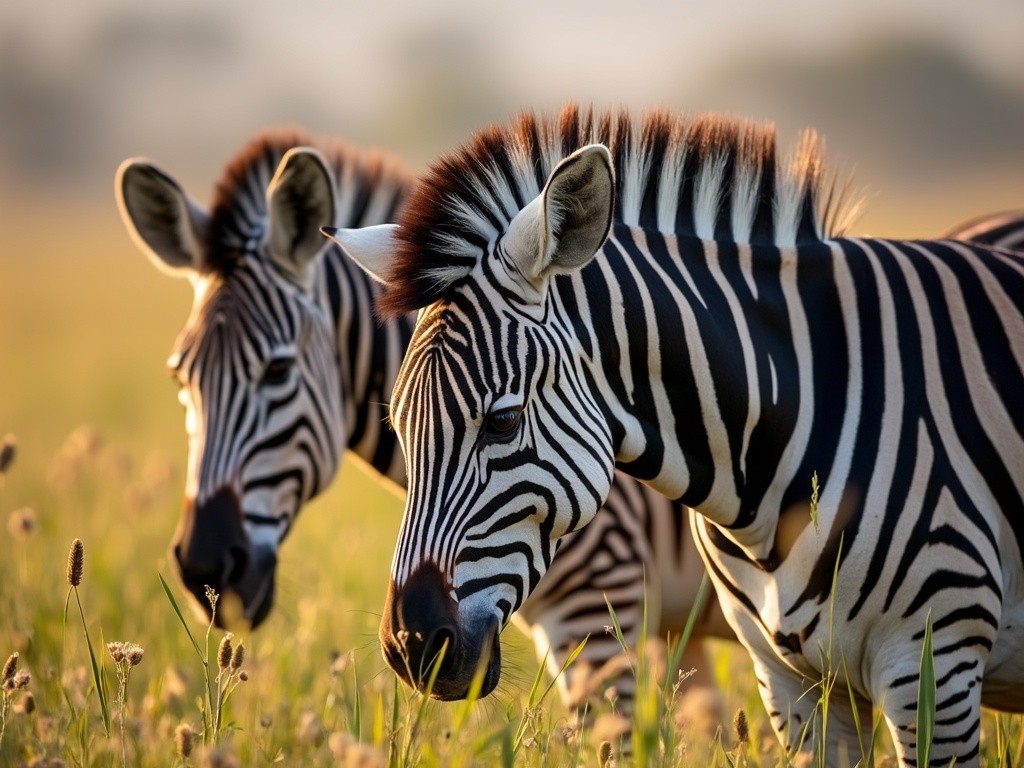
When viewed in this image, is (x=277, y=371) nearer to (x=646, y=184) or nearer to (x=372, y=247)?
(x=372, y=247)

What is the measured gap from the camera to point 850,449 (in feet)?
12.0

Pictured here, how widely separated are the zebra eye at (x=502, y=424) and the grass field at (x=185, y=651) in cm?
64

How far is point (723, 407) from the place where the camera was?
3691mm

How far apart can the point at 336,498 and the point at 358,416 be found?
23.2 feet

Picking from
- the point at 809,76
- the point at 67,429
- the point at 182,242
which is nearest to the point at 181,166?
the point at 809,76

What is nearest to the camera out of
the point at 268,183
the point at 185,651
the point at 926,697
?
the point at 926,697

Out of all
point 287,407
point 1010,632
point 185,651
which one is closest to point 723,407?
point 1010,632

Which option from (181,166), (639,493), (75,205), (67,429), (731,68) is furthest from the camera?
(731,68)

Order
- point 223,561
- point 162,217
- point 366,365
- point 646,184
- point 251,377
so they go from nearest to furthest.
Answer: point 646,184
point 223,561
point 251,377
point 366,365
point 162,217

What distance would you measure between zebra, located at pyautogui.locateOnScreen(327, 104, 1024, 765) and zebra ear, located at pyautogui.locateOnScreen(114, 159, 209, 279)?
229 centimetres

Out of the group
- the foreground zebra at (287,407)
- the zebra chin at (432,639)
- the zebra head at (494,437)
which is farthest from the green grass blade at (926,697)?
the foreground zebra at (287,407)

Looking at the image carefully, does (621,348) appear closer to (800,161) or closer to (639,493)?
(800,161)

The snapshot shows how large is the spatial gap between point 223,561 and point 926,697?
10.4ft

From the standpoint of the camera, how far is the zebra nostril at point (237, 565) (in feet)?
17.2
